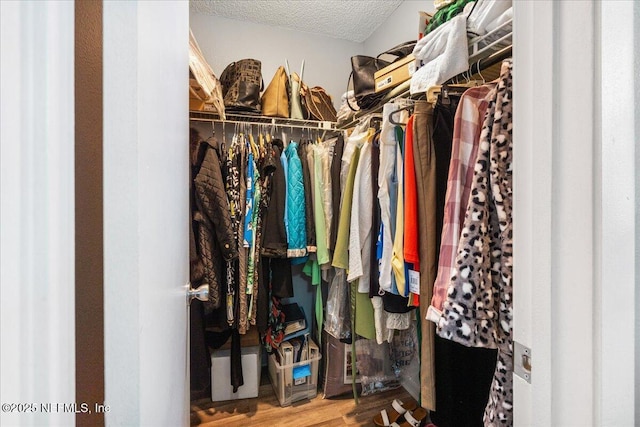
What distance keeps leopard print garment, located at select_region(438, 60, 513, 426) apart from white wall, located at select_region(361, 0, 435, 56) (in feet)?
4.42

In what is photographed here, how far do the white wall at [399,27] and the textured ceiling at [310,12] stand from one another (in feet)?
0.16

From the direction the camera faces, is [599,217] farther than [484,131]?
No

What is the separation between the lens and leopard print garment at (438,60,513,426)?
67 cm


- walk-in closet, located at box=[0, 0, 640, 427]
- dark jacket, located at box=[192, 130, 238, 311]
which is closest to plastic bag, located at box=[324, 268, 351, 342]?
walk-in closet, located at box=[0, 0, 640, 427]

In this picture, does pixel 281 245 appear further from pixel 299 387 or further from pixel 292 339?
pixel 299 387

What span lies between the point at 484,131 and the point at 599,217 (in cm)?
39

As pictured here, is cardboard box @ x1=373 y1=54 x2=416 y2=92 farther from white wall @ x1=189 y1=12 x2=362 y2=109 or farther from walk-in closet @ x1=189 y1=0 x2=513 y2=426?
white wall @ x1=189 y1=12 x2=362 y2=109

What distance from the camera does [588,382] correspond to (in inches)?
16.4

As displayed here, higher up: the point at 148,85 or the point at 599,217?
the point at 148,85

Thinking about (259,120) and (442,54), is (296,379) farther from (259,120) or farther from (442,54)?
(442,54)
